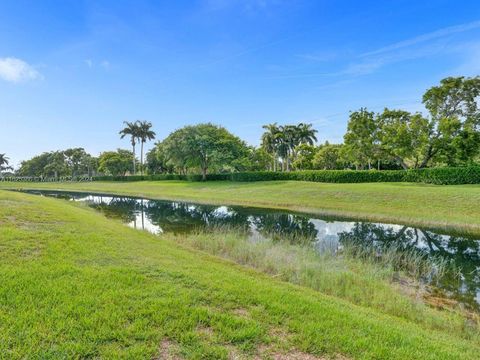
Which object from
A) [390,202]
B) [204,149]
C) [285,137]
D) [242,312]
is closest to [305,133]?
[285,137]

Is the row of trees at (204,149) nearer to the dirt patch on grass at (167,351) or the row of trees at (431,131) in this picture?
the row of trees at (431,131)

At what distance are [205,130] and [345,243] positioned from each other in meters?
38.2

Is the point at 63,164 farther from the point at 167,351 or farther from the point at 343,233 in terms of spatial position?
the point at 167,351

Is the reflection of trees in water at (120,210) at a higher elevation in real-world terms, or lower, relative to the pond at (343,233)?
higher

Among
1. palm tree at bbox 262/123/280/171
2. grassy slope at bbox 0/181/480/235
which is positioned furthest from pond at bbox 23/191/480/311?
palm tree at bbox 262/123/280/171

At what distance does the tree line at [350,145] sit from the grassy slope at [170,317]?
102ft

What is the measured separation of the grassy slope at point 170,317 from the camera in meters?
3.41

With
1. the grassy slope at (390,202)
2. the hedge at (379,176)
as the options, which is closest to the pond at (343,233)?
the grassy slope at (390,202)

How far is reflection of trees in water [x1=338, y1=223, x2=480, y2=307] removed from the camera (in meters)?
7.46

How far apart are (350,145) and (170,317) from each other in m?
34.6

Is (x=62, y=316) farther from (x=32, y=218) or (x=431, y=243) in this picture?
(x=431, y=243)

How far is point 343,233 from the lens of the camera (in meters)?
13.9

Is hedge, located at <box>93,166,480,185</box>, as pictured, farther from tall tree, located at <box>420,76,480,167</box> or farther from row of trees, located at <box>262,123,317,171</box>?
row of trees, located at <box>262,123,317,171</box>

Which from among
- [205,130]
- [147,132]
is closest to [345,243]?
[205,130]
